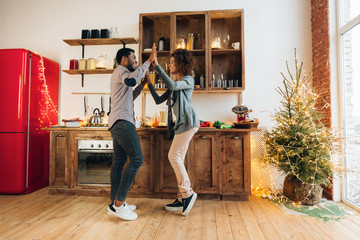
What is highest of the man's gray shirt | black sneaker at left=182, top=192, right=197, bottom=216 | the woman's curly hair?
the woman's curly hair

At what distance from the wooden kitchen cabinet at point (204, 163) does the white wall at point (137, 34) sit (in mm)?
655

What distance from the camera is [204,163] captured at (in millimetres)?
2604

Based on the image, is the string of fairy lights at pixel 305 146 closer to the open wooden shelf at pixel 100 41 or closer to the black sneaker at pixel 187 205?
the black sneaker at pixel 187 205

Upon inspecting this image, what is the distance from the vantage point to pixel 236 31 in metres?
3.14

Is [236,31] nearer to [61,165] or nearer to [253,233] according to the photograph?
[253,233]

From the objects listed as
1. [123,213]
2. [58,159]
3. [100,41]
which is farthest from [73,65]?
[123,213]

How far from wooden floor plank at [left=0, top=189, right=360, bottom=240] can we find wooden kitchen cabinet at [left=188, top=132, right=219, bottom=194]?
180 mm

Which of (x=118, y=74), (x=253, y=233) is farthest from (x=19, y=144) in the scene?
(x=253, y=233)

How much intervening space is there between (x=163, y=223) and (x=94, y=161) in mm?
1255

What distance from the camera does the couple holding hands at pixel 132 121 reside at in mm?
1999

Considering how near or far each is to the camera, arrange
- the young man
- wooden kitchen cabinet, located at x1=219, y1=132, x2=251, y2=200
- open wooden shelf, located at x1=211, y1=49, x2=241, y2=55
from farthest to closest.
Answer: open wooden shelf, located at x1=211, y1=49, x2=241, y2=55
wooden kitchen cabinet, located at x1=219, y1=132, x2=251, y2=200
the young man

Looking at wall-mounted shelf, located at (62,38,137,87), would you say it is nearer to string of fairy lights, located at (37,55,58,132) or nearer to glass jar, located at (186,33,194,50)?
string of fairy lights, located at (37,55,58,132)

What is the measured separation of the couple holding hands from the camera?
1999mm

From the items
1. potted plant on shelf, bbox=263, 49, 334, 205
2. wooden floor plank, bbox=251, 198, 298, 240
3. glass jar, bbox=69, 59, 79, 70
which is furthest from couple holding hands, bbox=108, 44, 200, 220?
glass jar, bbox=69, 59, 79, 70
